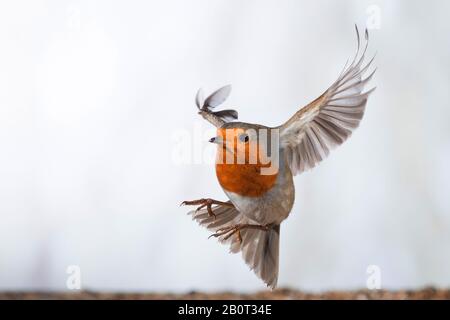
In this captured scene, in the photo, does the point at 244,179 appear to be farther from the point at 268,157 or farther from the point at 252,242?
the point at 252,242

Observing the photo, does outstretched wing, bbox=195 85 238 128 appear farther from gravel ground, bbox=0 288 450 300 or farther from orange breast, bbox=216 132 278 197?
Answer: gravel ground, bbox=0 288 450 300

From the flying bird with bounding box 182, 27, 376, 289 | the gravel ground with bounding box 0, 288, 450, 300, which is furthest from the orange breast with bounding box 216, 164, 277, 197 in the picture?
the gravel ground with bounding box 0, 288, 450, 300

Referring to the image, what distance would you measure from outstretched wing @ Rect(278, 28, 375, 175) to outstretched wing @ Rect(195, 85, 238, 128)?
0.11 meters

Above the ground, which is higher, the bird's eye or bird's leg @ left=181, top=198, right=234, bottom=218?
the bird's eye

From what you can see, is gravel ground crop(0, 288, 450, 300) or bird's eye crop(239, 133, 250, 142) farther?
gravel ground crop(0, 288, 450, 300)

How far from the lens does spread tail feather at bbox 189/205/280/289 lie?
96cm

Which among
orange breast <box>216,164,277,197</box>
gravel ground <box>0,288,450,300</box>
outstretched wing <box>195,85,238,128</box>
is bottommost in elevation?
gravel ground <box>0,288,450,300</box>

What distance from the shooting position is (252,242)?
967 millimetres

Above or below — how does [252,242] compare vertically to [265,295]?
above

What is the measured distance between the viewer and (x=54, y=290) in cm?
114

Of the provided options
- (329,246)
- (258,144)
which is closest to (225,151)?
(258,144)

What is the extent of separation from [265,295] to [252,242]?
0.15 m

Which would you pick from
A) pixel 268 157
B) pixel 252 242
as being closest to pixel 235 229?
pixel 252 242
